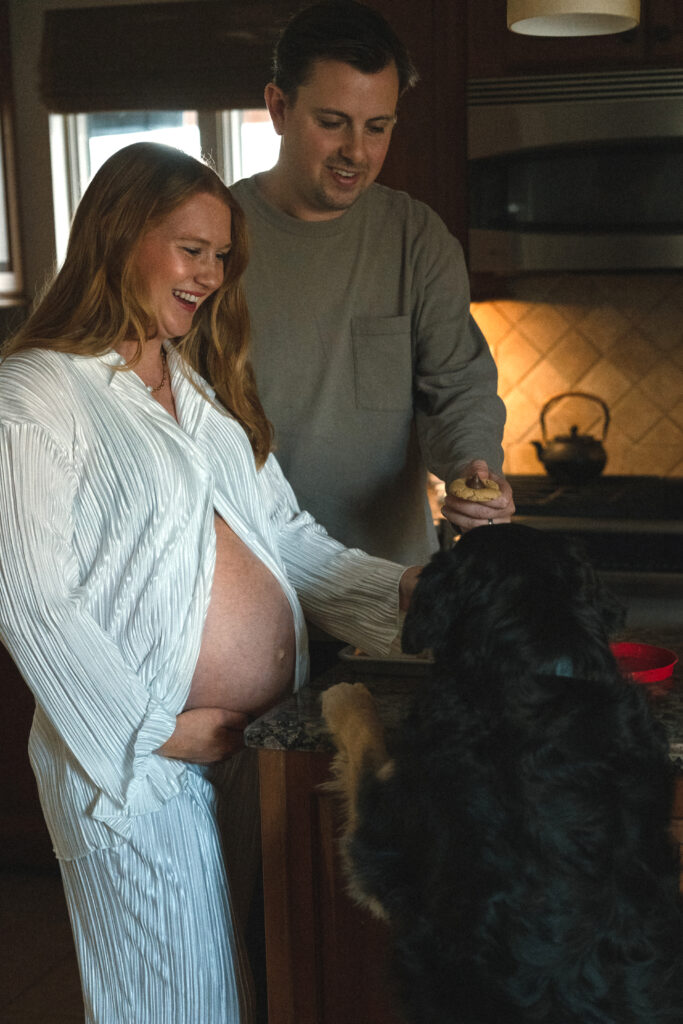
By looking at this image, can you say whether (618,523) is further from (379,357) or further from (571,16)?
(571,16)

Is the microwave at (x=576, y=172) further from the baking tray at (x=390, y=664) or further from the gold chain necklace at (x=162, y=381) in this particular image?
the baking tray at (x=390, y=664)

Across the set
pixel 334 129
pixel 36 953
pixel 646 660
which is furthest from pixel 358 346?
pixel 36 953

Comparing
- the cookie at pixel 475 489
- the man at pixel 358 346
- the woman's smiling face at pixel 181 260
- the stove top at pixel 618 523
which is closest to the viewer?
the woman's smiling face at pixel 181 260

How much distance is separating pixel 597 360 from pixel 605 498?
69cm

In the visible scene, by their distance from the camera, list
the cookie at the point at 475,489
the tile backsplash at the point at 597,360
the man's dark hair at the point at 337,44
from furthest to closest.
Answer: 1. the tile backsplash at the point at 597,360
2. the man's dark hair at the point at 337,44
3. the cookie at the point at 475,489

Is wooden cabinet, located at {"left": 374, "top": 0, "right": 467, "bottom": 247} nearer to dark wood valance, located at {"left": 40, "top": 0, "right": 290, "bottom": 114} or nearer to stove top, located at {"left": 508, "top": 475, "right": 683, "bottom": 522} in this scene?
dark wood valance, located at {"left": 40, "top": 0, "right": 290, "bottom": 114}

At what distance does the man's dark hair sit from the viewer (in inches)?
82.6

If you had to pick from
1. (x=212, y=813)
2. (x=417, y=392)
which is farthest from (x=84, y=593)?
(x=417, y=392)

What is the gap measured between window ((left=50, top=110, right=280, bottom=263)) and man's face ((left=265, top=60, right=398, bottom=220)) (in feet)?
3.32

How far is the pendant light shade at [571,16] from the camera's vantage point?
2.20 m

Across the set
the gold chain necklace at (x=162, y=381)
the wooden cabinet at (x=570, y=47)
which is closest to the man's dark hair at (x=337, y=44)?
the gold chain necklace at (x=162, y=381)

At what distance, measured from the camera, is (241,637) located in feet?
5.65

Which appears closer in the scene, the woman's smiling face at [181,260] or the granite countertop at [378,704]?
the granite countertop at [378,704]

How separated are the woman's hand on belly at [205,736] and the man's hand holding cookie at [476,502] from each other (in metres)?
0.49
